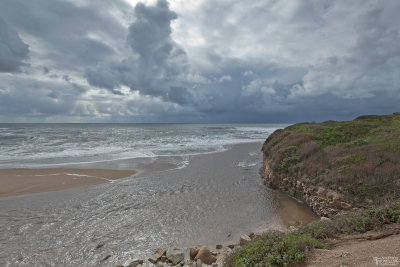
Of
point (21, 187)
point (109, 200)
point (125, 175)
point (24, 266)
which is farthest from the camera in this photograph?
point (125, 175)

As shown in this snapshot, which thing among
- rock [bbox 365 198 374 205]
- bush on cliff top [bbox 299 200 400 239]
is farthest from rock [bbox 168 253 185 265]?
rock [bbox 365 198 374 205]

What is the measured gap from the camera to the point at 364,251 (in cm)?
374

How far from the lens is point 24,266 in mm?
5312

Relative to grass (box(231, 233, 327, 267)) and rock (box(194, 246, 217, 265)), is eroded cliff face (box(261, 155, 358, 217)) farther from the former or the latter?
rock (box(194, 246, 217, 265))

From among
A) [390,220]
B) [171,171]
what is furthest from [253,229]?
[171,171]

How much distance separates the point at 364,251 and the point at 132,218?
725 centimetres

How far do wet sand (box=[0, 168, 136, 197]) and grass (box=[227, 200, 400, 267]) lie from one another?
11.2 meters

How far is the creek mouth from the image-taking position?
591 cm

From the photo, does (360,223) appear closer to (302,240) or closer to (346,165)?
(302,240)

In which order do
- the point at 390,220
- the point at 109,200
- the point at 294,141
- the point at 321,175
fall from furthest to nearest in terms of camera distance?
the point at 294,141 → the point at 109,200 → the point at 321,175 → the point at 390,220

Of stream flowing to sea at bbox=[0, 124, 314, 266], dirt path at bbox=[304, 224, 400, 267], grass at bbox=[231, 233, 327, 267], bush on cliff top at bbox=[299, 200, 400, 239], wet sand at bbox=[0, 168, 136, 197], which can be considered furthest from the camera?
wet sand at bbox=[0, 168, 136, 197]

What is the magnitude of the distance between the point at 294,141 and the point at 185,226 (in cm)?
907

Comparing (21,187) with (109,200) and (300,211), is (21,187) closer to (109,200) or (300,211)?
(109,200)

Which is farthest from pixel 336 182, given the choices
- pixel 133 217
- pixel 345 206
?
pixel 133 217
